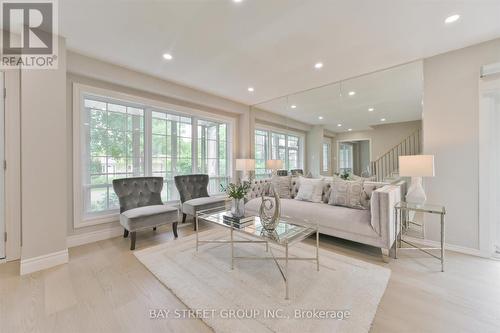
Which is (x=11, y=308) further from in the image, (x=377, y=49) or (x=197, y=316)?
(x=377, y=49)

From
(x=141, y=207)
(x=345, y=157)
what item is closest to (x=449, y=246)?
(x=345, y=157)

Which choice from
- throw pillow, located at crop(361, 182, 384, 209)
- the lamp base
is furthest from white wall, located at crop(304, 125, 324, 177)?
the lamp base

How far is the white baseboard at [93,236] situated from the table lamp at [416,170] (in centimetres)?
428

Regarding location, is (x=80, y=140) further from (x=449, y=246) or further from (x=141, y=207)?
(x=449, y=246)

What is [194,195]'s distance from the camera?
4.14 meters

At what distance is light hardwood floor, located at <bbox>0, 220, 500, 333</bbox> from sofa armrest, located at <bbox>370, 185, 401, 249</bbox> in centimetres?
28

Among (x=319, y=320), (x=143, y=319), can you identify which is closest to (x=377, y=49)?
(x=319, y=320)

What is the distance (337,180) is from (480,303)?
1.92 meters

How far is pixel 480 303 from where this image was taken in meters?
1.68

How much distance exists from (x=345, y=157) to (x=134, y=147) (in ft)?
12.3

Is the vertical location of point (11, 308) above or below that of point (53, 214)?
below

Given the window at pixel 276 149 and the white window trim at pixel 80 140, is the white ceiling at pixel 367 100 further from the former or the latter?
the white window trim at pixel 80 140

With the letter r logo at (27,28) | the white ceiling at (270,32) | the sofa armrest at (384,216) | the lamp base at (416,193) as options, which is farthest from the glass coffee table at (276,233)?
the letter r logo at (27,28)

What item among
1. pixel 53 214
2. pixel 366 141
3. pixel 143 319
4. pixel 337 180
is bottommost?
pixel 143 319
